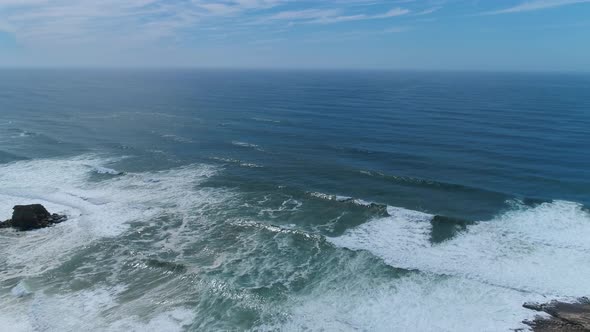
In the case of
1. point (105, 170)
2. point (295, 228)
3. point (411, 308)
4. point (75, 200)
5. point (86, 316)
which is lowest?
point (86, 316)

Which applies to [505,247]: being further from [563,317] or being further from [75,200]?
[75,200]

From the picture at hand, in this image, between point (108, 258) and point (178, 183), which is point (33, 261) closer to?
point (108, 258)

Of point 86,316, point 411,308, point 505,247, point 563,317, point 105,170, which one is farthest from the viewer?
point 105,170

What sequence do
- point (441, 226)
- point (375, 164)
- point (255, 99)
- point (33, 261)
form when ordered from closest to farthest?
1. point (33, 261)
2. point (441, 226)
3. point (375, 164)
4. point (255, 99)

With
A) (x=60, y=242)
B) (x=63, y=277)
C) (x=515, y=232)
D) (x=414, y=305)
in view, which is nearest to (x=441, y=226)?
(x=515, y=232)

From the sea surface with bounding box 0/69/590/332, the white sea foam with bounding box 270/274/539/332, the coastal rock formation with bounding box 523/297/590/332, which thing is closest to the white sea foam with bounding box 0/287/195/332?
the sea surface with bounding box 0/69/590/332

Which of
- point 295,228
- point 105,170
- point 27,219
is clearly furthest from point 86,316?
point 105,170

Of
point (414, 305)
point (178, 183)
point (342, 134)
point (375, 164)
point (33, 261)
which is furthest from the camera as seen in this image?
point (342, 134)
